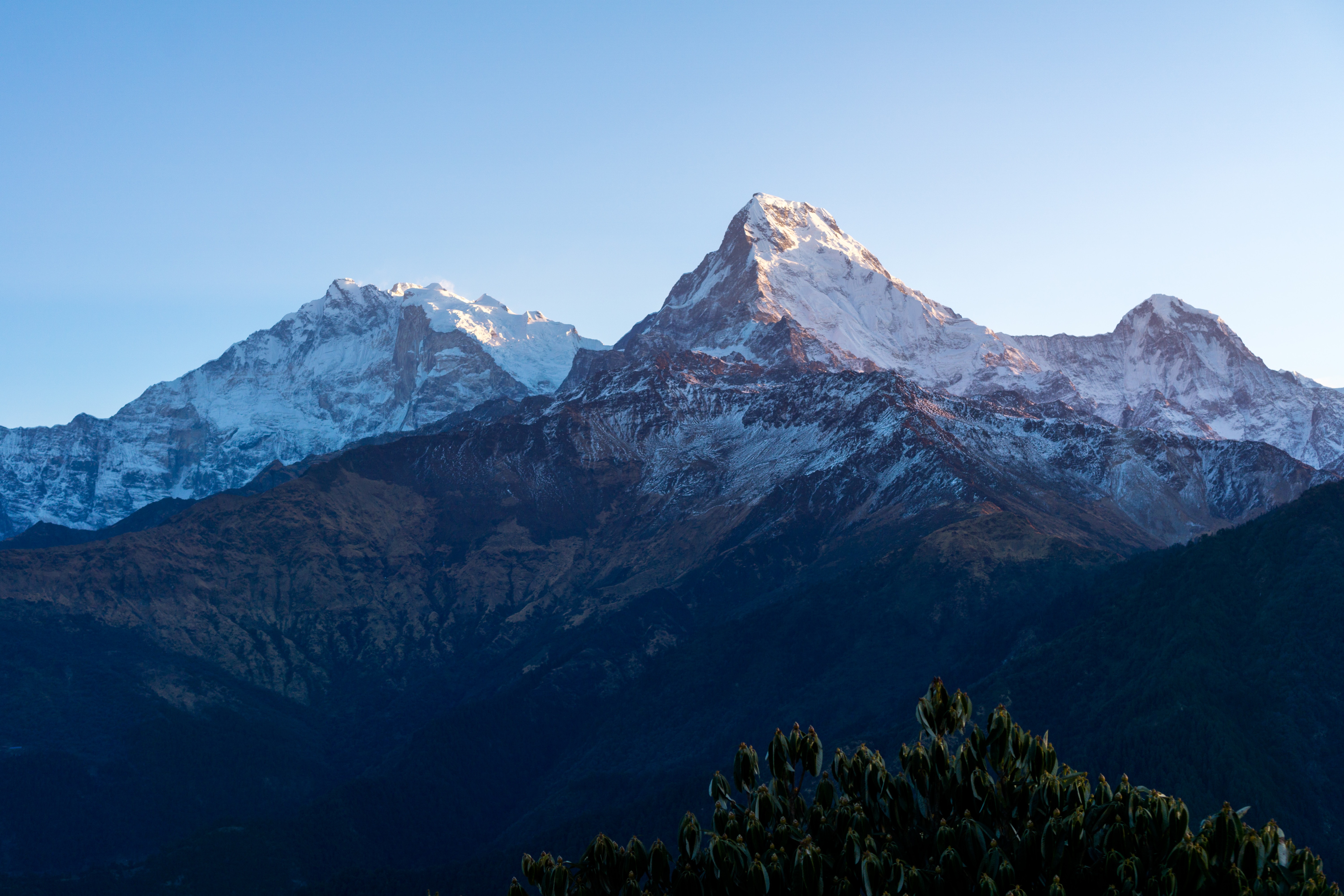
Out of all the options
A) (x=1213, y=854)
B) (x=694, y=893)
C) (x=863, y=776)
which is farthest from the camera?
(x=863, y=776)

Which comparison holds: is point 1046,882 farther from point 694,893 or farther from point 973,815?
point 694,893

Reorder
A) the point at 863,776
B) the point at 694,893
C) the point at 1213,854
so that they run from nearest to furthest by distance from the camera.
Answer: the point at 1213,854 → the point at 694,893 → the point at 863,776

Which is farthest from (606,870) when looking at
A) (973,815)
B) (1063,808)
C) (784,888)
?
(1063,808)

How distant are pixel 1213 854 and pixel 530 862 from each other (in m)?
28.0

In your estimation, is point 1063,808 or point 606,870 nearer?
point 1063,808

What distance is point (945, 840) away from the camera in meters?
53.2

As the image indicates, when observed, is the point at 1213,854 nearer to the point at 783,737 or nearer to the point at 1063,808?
the point at 1063,808

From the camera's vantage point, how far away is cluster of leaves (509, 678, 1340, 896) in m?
51.6

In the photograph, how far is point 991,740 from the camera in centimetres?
5709

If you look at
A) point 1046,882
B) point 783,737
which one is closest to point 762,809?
point 783,737

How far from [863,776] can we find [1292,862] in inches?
705

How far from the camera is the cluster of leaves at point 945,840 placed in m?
51.6

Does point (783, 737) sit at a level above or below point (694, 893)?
above

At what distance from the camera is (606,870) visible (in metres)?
58.4
